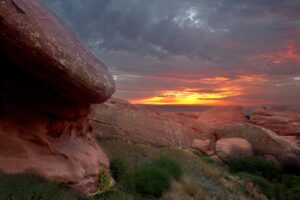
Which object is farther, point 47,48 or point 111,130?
point 111,130

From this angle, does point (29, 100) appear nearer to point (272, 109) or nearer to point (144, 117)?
point (144, 117)

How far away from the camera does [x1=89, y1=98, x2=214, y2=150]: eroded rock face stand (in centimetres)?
1677

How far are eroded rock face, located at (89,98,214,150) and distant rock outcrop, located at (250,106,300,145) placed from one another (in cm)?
564

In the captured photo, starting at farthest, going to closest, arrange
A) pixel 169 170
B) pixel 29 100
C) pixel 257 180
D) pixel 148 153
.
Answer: pixel 257 180, pixel 148 153, pixel 169 170, pixel 29 100

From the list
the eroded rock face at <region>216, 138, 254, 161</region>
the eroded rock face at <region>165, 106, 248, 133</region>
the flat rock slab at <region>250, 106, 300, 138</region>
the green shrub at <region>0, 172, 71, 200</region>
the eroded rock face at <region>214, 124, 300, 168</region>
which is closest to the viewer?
the green shrub at <region>0, 172, 71, 200</region>

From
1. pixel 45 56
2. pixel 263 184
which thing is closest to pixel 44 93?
pixel 45 56

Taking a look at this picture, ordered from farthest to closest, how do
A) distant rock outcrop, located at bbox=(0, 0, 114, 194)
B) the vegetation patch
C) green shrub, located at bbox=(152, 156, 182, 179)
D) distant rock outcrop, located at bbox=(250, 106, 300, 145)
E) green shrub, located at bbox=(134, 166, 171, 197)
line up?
1. distant rock outcrop, located at bbox=(250, 106, 300, 145)
2. the vegetation patch
3. green shrub, located at bbox=(152, 156, 182, 179)
4. green shrub, located at bbox=(134, 166, 171, 197)
5. distant rock outcrop, located at bbox=(0, 0, 114, 194)

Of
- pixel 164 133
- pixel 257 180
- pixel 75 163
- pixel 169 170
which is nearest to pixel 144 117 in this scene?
pixel 164 133

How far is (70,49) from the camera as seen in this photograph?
23.3ft

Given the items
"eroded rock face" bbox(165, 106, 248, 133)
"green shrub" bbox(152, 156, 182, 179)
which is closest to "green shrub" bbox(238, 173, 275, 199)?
"green shrub" bbox(152, 156, 182, 179)

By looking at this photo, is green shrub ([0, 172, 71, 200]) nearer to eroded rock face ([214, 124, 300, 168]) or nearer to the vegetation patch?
the vegetation patch

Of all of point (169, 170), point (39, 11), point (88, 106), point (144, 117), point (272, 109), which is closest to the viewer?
point (39, 11)

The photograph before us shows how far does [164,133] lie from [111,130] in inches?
150

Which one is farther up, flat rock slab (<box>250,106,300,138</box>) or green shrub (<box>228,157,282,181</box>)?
flat rock slab (<box>250,106,300,138</box>)
